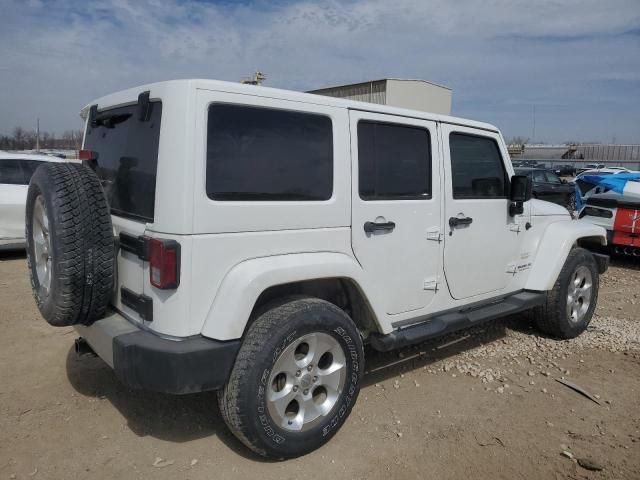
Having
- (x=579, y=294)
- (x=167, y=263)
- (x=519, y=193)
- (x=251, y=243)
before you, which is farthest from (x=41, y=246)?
(x=579, y=294)

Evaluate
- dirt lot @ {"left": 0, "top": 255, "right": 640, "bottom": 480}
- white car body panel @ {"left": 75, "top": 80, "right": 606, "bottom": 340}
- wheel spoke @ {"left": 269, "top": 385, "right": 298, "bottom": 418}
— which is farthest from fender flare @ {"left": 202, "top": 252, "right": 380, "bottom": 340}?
dirt lot @ {"left": 0, "top": 255, "right": 640, "bottom": 480}

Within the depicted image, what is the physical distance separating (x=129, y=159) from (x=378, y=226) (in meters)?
1.52

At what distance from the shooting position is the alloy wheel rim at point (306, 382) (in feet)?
9.12

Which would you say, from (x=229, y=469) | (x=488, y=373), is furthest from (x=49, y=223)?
(x=488, y=373)

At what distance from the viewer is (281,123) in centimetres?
280

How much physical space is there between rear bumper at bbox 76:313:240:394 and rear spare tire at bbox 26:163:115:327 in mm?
290

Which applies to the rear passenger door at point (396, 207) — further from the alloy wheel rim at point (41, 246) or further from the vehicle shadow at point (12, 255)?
the vehicle shadow at point (12, 255)

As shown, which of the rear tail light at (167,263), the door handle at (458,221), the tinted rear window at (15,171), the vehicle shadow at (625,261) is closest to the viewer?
the rear tail light at (167,263)

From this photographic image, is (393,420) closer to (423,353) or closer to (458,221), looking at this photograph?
(423,353)

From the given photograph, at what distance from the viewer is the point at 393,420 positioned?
337 centimetres

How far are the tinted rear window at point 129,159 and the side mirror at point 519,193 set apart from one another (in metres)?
2.86

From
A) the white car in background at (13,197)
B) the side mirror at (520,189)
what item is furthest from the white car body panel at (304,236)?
the white car in background at (13,197)

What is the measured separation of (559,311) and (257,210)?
11.0ft

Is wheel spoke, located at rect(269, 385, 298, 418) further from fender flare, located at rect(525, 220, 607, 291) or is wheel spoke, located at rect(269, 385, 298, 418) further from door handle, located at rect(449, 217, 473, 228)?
fender flare, located at rect(525, 220, 607, 291)
